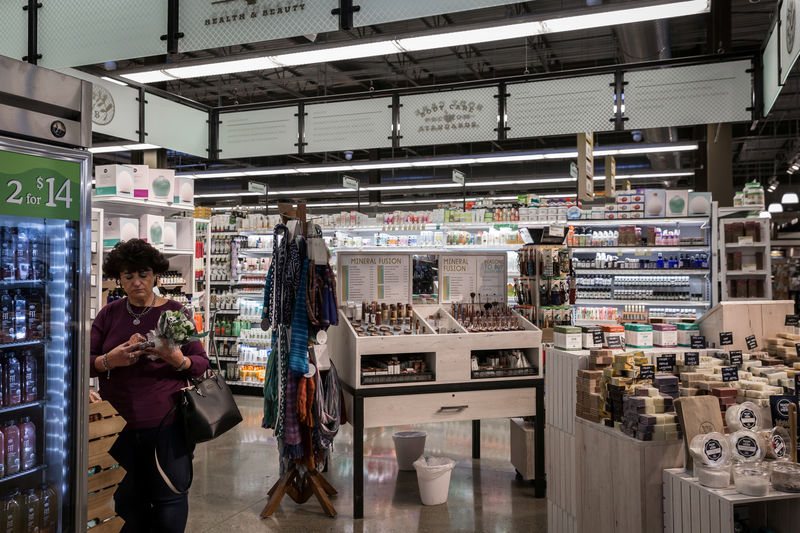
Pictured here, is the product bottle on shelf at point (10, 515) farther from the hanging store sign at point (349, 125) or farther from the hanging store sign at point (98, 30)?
the hanging store sign at point (349, 125)

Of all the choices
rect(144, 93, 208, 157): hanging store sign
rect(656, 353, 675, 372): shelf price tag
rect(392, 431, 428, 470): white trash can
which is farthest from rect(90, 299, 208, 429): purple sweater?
rect(144, 93, 208, 157): hanging store sign

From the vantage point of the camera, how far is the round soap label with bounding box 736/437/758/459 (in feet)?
9.16

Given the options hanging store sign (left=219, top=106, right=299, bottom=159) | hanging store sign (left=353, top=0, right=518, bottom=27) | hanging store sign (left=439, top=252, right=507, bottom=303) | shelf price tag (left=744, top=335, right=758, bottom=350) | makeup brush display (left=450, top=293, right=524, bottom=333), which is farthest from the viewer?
hanging store sign (left=219, top=106, right=299, bottom=159)

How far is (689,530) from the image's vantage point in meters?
2.82

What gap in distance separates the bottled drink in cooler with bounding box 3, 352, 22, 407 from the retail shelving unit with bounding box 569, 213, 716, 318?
7979 mm

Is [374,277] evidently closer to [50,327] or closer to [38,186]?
[50,327]

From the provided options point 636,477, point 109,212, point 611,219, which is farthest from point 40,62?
point 611,219

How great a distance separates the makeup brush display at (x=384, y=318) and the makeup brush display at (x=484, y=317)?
15.6 inches

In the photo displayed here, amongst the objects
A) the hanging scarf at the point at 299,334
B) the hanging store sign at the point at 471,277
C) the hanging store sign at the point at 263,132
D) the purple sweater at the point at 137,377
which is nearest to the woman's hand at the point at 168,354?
the purple sweater at the point at 137,377

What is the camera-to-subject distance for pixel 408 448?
18.3 feet

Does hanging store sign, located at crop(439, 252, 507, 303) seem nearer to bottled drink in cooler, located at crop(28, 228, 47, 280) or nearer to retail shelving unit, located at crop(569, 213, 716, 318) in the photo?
bottled drink in cooler, located at crop(28, 228, 47, 280)

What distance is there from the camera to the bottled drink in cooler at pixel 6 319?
2.33 metres

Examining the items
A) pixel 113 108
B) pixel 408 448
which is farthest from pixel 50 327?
pixel 113 108

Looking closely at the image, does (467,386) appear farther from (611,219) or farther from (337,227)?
(337,227)
